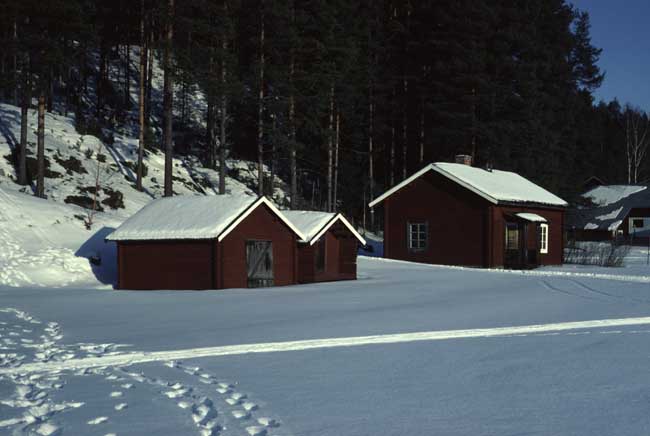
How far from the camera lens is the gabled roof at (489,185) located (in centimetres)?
3098

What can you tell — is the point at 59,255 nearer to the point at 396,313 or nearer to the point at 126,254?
the point at 126,254

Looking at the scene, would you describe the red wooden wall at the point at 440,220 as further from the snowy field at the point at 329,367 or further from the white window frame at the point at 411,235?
the snowy field at the point at 329,367

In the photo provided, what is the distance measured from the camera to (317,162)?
50.8 m

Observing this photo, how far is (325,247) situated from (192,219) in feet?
19.8

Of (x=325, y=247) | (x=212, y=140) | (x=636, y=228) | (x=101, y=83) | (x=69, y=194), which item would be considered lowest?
(x=325, y=247)

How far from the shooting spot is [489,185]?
107 feet

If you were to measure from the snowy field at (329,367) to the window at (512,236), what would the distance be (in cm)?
1523

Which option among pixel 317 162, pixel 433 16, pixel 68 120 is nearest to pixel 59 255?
pixel 68 120

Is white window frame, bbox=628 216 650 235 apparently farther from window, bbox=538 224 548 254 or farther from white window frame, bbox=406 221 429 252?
white window frame, bbox=406 221 429 252

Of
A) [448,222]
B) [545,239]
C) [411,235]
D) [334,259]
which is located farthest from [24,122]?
[545,239]

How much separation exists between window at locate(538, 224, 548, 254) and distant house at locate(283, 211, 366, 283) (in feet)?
38.2

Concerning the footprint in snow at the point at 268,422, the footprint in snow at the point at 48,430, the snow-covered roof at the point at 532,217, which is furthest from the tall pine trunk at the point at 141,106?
the footprint in snow at the point at 268,422

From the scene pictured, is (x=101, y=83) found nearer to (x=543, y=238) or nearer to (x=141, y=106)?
(x=141, y=106)

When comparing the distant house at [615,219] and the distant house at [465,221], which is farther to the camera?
the distant house at [615,219]
